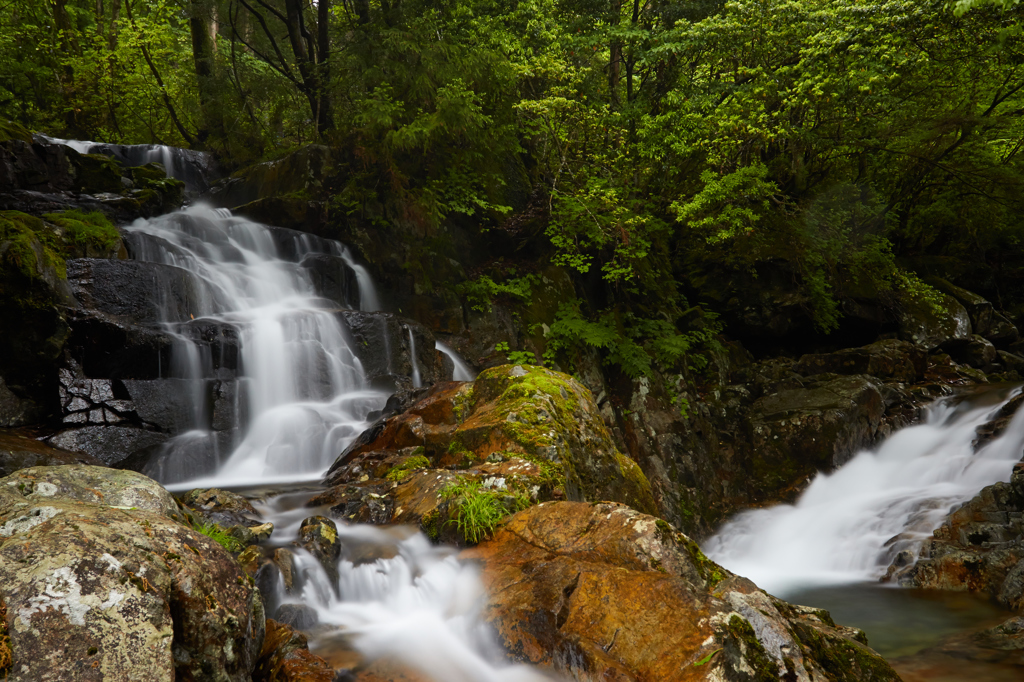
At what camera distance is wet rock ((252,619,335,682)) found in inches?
111

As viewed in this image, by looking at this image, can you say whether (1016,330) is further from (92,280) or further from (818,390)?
(92,280)

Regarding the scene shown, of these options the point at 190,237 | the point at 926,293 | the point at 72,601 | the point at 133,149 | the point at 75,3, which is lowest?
the point at 72,601

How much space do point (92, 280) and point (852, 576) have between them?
1052cm

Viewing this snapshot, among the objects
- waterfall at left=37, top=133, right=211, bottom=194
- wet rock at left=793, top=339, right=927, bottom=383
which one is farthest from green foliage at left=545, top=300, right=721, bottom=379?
waterfall at left=37, top=133, right=211, bottom=194

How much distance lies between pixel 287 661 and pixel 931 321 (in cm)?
1579

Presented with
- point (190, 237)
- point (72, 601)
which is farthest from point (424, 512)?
point (190, 237)

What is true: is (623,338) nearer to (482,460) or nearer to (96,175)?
(482,460)

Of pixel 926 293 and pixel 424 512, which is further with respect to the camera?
pixel 926 293

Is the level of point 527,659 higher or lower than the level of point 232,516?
lower

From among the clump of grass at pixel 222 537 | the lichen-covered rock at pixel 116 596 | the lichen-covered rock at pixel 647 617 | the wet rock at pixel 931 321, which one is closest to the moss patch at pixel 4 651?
the lichen-covered rock at pixel 116 596

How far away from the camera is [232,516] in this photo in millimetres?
4742

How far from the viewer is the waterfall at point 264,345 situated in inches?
289

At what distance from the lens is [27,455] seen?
5.52 metres

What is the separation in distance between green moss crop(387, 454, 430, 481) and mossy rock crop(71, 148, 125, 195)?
30.2 feet
